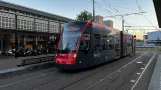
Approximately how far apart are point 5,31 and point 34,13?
1267 centimetres

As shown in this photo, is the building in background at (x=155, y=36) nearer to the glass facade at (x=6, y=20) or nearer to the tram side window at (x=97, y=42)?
the glass facade at (x=6, y=20)

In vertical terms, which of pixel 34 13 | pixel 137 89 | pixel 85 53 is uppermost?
pixel 34 13

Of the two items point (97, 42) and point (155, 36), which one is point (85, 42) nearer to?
point (97, 42)

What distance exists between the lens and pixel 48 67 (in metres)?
17.2

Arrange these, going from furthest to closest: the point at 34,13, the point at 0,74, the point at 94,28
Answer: the point at 34,13 → the point at 94,28 → the point at 0,74

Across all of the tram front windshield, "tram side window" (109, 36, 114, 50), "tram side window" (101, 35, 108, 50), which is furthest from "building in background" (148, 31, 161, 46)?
the tram front windshield

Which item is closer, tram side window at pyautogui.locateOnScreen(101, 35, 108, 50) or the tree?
tram side window at pyautogui.locateOnScreen(101, 35, 108, 50)

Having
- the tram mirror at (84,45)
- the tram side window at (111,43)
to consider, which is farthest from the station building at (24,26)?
the tram mirror at (84,45)

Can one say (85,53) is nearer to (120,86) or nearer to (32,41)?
(120,86)

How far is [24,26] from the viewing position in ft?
137

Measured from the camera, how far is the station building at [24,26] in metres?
35.1

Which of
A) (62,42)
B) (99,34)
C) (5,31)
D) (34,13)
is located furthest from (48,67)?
(34,13)

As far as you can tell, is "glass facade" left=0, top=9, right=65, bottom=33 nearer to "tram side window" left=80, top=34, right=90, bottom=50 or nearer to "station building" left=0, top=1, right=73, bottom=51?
"station building" left=0, top=1, right=73, bottom=51

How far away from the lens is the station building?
35.1 m
